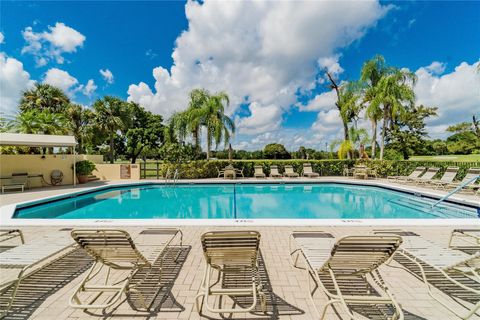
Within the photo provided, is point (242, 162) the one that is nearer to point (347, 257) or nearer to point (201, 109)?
point (201, 109)

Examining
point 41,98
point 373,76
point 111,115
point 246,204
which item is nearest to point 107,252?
point 246,204

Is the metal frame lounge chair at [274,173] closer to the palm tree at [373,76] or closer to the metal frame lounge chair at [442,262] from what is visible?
the palm tree at [373,76]

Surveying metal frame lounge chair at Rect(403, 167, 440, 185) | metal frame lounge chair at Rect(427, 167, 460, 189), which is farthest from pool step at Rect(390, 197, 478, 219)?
metal frame lounge chair at Rect(403, 167, 440, 185)

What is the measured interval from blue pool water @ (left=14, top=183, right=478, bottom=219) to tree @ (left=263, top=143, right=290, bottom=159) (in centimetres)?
2317

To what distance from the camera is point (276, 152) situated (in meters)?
36.5

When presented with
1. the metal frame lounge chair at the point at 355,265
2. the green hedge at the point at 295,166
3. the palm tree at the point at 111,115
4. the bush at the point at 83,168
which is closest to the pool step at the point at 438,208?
the green hedge at the point at 295,166

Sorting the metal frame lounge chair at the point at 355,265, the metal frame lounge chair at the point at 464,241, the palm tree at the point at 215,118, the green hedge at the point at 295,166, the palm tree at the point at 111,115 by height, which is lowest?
the metal frame lounge chair at the point at 464,241

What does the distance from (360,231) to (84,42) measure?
18.9 m

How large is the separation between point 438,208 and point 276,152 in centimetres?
2879

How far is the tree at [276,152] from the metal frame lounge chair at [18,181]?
29953 mm

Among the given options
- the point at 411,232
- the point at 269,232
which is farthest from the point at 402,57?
the point at 269,232

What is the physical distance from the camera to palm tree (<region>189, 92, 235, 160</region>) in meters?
16.7

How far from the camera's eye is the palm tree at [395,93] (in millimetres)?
15305

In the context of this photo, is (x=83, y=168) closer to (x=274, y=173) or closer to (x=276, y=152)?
(x=274, y=173)
